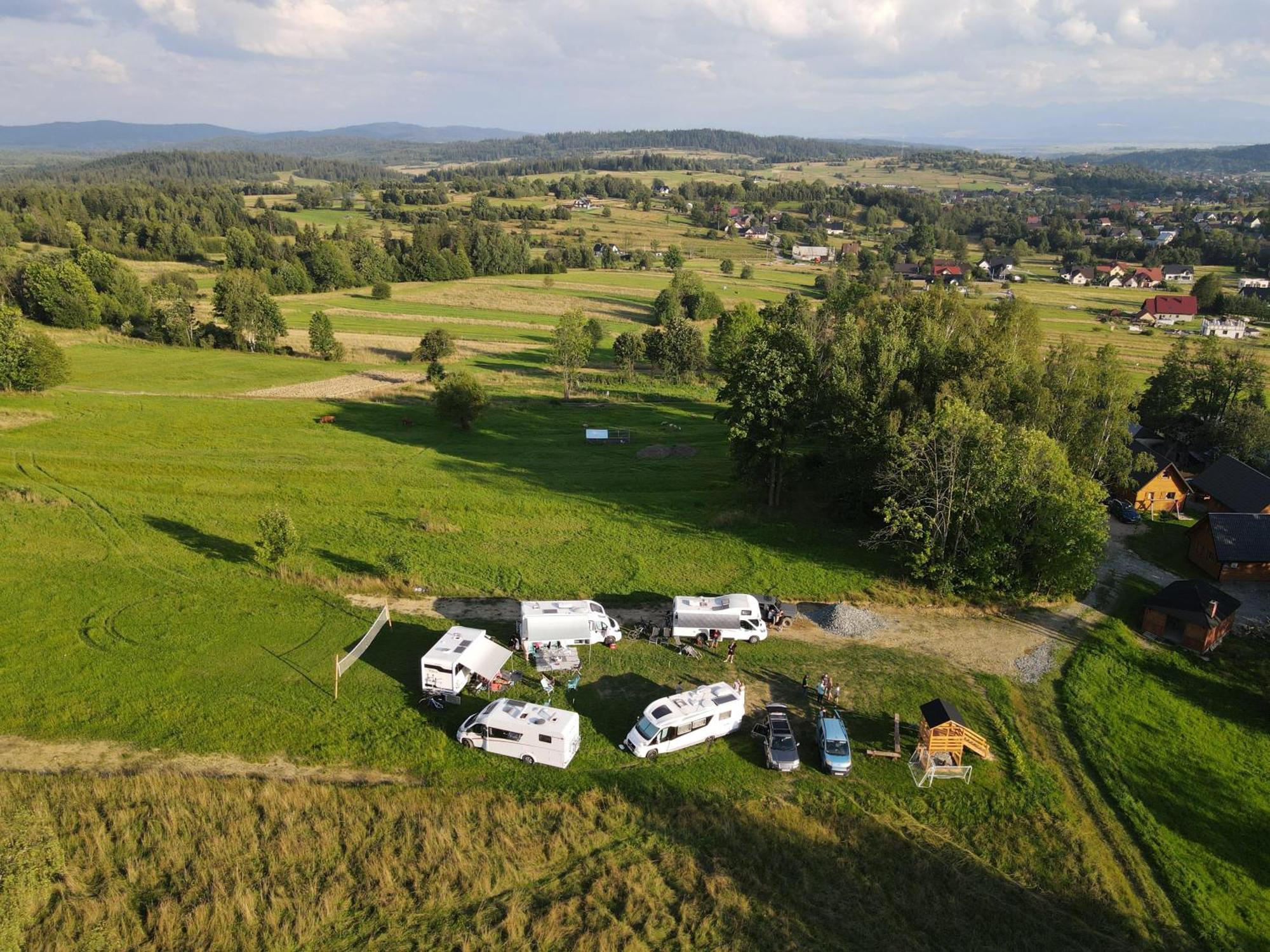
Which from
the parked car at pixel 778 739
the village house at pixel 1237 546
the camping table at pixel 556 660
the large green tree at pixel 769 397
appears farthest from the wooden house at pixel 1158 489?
the camping table at pixel 556 660

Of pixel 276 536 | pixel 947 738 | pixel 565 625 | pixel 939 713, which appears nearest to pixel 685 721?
pixel 565 625

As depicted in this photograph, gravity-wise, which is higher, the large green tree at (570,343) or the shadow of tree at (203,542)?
the large green tree at (570,343)

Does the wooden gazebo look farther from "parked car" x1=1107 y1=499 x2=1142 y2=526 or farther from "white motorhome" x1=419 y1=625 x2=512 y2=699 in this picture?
"parked car" x1=1107 y1=499 x2=1142 y2=526

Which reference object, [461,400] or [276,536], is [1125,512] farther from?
[276,536]

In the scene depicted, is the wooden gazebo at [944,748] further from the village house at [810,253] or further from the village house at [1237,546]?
the village house at [810,253]

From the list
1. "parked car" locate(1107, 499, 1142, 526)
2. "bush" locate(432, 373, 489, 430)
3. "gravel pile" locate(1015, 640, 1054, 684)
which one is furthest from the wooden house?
"bush" locate(432, 373, 489, 430)

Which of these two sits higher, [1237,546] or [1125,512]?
[1237,546]
